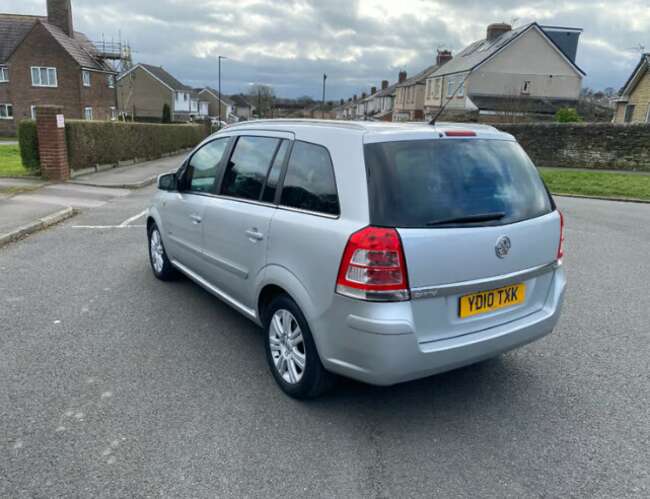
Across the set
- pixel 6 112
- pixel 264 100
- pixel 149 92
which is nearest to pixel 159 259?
pixel 6 112

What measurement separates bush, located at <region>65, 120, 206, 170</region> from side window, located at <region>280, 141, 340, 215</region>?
1266 cm

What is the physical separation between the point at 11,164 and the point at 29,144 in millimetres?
3703

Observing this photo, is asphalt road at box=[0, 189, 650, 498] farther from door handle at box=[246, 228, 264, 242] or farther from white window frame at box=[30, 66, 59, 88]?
white window frame at box=[30, 66, 59, 88]

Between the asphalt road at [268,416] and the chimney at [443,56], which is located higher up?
the chimney at [443,56]

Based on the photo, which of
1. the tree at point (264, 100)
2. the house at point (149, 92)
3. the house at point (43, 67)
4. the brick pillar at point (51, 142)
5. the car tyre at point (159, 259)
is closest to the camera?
the car tyre at point (159, 259)

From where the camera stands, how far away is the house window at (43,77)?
4012cm

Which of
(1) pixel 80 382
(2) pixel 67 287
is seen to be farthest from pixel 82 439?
(2) pixel 67 287

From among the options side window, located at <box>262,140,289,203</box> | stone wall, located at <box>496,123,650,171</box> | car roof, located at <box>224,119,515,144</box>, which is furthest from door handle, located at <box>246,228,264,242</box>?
stone wall, located at <box>496,123,650,171</box>

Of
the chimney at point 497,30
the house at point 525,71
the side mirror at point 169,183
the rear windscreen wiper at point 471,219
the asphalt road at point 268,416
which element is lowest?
the asphalt road at point 268,416

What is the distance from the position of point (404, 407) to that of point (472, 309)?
84 cm

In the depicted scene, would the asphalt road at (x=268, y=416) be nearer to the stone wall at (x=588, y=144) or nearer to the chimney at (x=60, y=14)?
the stone wall at (x=588, y=144)

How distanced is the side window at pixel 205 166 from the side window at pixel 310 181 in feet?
3.93

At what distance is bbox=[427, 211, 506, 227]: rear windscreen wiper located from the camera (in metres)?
2.94

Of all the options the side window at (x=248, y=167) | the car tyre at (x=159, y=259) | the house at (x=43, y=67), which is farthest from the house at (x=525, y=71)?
the side window at (x=248, y=167)
